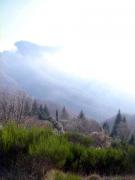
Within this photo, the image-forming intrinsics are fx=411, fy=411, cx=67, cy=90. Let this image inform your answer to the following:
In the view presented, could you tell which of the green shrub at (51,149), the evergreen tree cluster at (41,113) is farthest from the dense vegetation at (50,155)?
the evergreen tree cluster at (41,113)

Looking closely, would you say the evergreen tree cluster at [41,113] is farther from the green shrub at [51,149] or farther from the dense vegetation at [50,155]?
the green shrub at [51,149]

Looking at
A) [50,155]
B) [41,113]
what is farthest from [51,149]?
[41,113]

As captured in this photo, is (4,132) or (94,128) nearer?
(4,132)

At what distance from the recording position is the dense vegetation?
32.0 feet

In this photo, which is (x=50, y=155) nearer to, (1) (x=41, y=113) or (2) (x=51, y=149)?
(2) (x=51, y=149)

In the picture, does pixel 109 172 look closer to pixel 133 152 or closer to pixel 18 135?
pixel 133 152

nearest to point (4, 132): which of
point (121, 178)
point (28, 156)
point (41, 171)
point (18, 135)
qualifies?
point (18, 135)

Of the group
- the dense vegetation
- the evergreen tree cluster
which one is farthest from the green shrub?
the evergreen tree cluster

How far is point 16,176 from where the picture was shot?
9180 mm

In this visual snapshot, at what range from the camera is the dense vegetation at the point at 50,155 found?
9.76 meters

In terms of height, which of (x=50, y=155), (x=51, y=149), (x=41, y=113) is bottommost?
(x=41, y=113)

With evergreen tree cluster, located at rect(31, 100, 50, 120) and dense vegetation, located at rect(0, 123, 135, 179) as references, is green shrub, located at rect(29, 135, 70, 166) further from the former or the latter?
evergreen tree cluster, located at rect(31, 100, 50, 120)

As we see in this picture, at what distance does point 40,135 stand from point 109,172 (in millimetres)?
2555

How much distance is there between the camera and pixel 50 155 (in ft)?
32.9
